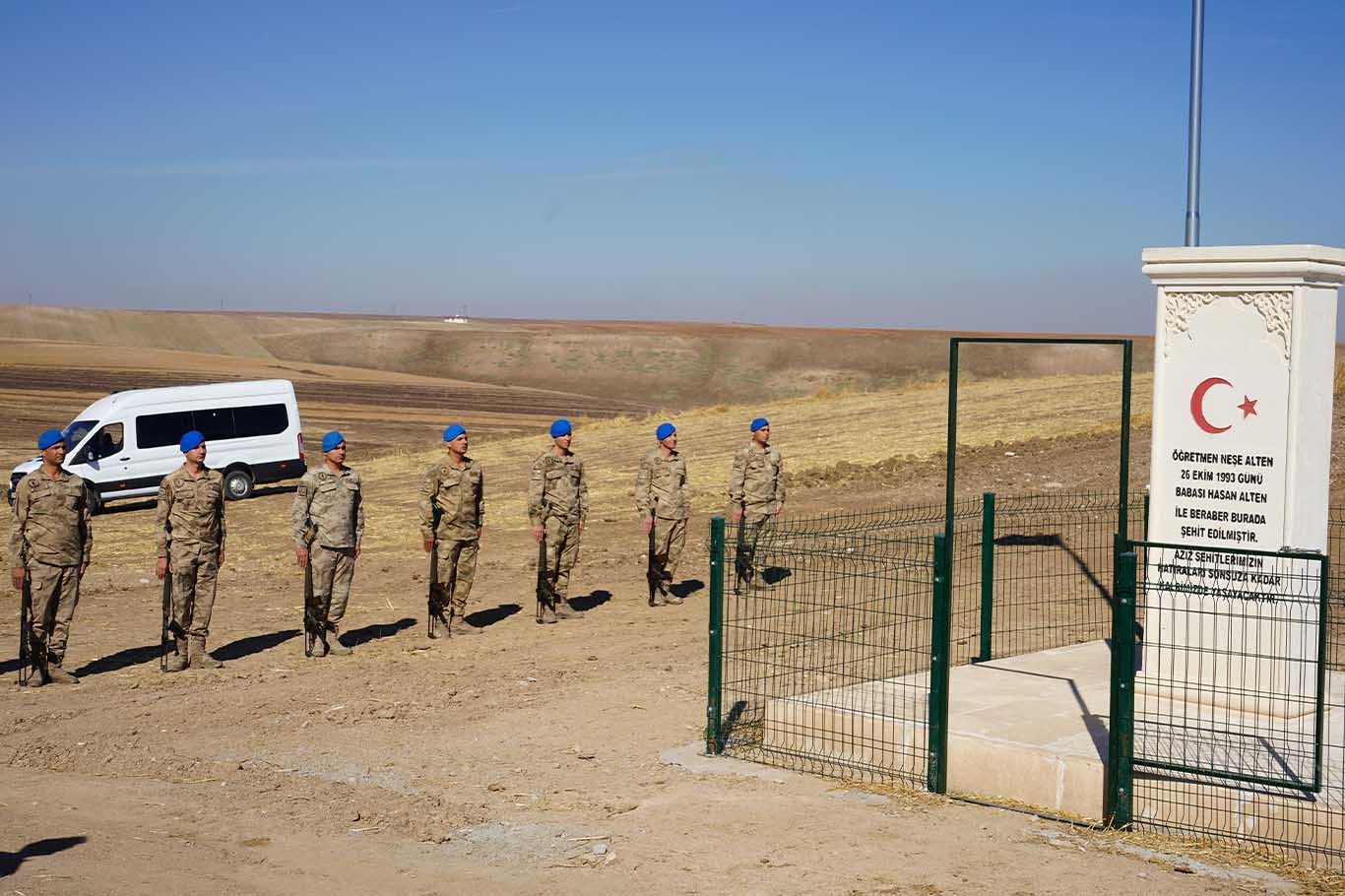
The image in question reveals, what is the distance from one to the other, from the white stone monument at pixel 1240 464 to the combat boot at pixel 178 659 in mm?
8090

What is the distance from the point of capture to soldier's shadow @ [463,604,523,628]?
14.1m

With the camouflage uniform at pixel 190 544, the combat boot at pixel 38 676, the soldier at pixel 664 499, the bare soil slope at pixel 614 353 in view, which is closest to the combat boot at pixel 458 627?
the soldier at pixel 664 499

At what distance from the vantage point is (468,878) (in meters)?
6.67

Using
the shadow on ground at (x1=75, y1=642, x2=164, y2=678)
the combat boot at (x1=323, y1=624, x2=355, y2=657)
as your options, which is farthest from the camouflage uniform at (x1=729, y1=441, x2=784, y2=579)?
the shadow on ground at (x1=75, y1=642, x2=164, y2=678)

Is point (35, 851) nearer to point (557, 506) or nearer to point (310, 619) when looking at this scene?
point (310, 619)

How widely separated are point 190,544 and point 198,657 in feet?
3.46

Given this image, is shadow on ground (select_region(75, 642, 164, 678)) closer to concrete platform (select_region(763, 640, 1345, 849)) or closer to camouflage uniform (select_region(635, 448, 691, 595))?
camouflage uniform (select_region(635, 448, 691, 595))

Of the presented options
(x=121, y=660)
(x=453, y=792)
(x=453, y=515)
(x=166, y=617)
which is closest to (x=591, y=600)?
(x=453, y=515)

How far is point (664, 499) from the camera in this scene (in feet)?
47.6

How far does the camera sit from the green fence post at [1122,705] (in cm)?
704

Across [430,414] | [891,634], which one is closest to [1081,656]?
[891,634]

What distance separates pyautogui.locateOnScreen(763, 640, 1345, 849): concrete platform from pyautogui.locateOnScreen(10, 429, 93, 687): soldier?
6.25m

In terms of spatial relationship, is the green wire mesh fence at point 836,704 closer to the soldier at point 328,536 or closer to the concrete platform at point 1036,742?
the concrete platform at point 1036,742

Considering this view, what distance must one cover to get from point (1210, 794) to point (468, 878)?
392 cm
